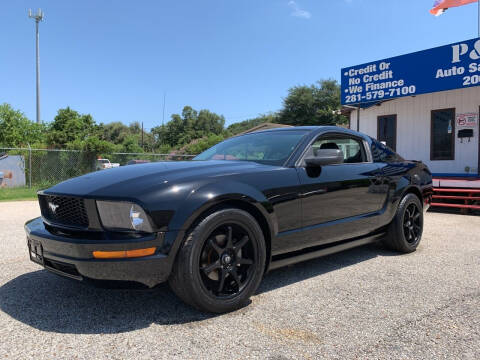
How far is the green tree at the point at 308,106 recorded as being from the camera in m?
47.1

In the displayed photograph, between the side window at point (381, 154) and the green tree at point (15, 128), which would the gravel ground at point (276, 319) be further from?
the green tree at point (15, 128)

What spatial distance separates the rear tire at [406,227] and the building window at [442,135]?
24.9 ft

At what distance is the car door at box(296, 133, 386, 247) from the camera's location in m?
3.37

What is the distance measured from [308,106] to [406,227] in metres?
44.5

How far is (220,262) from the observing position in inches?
109

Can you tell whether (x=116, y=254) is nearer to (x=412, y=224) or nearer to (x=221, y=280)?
(x=221, y=280)

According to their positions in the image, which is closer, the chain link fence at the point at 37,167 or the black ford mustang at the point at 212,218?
the black ford mustang at the point at 212,218

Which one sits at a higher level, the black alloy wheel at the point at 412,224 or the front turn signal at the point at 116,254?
the front turn signal at the point at 116,254

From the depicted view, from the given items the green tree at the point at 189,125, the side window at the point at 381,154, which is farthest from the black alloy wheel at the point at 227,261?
the green tree at the point at 189,125

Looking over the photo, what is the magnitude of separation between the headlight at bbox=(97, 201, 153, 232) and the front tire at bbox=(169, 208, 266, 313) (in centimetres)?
32

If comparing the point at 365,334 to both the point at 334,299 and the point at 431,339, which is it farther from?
the point at 334,299

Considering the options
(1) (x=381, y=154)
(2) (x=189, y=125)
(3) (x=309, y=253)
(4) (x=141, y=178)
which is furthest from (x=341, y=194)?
(2) (x=189, y=125)

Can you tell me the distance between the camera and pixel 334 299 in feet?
10.3

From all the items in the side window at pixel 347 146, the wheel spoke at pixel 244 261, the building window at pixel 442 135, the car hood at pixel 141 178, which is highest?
the building window at pixel 442 135
